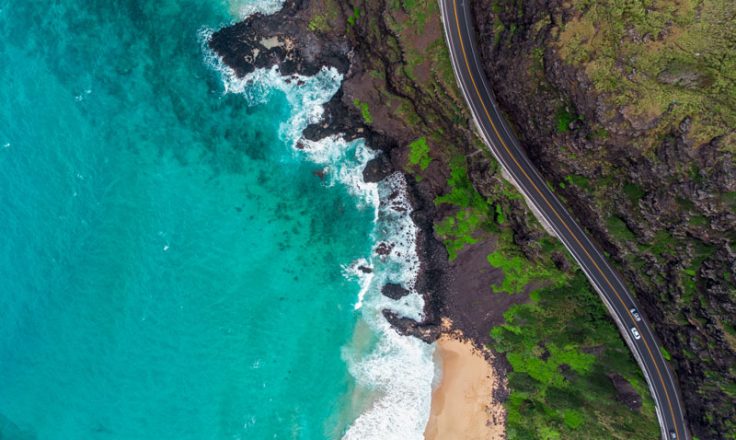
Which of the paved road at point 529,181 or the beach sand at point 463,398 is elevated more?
the paved road at point 529,181

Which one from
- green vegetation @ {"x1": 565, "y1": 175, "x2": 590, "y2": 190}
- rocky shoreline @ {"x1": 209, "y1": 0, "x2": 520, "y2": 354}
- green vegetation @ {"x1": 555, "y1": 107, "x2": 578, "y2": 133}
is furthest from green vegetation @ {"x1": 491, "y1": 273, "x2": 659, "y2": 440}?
green vegetation @ {"x1": 555, "y1": 107, "x2": 578, "y2": 133}

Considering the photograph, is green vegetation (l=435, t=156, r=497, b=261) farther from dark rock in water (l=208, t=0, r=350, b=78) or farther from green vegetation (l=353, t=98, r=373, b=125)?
dark rock in water (l=208, t=0, r=350, b=78)

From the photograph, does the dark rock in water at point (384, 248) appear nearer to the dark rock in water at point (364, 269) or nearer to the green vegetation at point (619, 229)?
the dark rock in water at point (364, 269)

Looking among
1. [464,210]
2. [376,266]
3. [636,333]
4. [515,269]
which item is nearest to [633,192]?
[515,269]

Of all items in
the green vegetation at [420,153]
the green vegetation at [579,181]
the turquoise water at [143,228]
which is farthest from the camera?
the turquoise water at [143,228]

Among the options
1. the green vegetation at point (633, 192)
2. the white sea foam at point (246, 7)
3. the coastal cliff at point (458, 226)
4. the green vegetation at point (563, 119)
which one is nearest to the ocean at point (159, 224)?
the white sea foam at point (246, 7)

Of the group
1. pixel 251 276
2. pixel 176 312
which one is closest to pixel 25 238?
pixel 176 312

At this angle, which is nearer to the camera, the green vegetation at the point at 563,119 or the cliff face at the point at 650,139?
the cliff face at the point at 650,139
